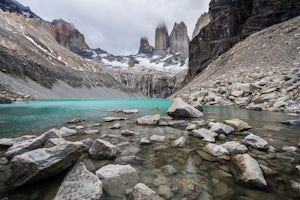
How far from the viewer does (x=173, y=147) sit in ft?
15.2

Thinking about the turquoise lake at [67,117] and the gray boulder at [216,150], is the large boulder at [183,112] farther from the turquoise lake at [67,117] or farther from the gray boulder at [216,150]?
the gray boulder at [216,150]

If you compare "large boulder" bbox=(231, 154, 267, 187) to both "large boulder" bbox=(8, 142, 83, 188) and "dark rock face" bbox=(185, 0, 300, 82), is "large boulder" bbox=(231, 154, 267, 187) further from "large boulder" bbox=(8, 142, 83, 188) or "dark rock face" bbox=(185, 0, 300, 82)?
"dark rock face" bbox=(185, 0, 300, 82)

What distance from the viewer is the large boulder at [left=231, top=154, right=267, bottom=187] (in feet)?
8.82

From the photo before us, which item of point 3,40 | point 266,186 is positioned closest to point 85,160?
point 266,186

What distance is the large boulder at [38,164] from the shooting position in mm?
2621

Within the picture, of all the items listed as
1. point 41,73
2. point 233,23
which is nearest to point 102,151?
point 233,23

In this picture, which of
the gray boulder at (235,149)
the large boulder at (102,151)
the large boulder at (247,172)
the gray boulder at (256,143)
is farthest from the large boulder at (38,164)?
the gray boulder at (256,143)

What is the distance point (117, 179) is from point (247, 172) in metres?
2.32

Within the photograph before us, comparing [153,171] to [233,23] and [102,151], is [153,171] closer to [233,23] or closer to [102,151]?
[102,151]

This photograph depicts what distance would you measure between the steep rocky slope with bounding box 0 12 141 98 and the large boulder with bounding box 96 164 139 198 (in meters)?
42.6

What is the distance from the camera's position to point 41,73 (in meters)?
64.4

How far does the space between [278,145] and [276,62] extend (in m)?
23.6

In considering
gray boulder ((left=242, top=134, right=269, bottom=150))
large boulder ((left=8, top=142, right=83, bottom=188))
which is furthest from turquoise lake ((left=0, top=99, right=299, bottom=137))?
large boulder ((left=8, top=142, right=83, bottom=188))

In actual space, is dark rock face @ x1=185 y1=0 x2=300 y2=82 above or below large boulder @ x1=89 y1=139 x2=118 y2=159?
above
